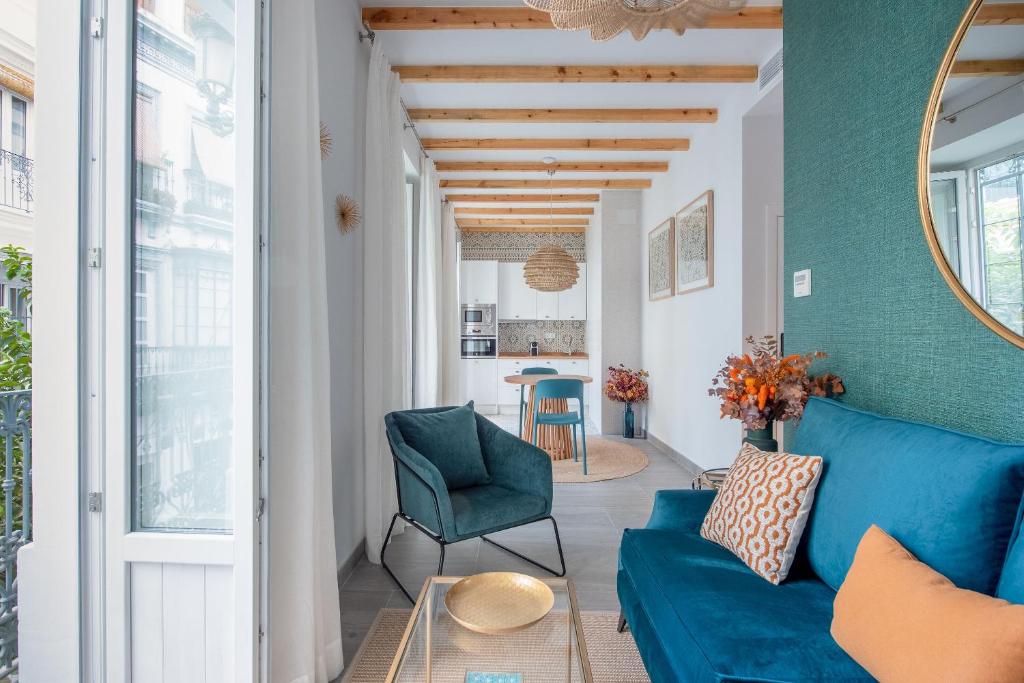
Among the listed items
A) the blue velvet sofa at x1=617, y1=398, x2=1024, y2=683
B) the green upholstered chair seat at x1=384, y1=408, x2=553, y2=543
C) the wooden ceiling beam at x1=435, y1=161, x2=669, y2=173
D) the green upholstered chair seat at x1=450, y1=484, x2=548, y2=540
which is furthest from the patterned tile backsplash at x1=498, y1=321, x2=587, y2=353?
the blue velvet sofa at x1=617, y1=398, x2=1024, y2=683

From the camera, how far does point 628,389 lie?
605 centimetres

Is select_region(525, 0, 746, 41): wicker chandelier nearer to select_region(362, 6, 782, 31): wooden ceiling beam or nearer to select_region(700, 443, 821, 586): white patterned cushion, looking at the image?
select_region(362, 6, 782, 31): wooden ceiling beam

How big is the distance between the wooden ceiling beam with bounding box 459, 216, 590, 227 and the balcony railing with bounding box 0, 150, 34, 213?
4882 millimetres

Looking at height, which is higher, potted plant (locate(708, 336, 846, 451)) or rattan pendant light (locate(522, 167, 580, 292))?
rattan pendant light (locate(522, 167, 580, 292))

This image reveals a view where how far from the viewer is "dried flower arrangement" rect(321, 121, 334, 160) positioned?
7.64ft

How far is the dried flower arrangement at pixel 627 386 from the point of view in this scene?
6031mm

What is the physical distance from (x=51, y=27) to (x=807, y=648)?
8.63 ft

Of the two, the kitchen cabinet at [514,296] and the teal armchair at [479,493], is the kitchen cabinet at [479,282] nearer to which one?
the kitchen cabinet at [514,296]

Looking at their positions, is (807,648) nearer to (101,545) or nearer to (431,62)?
(101,545)

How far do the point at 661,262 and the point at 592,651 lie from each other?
435 centimetres

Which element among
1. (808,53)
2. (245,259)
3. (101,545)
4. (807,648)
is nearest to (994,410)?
(807,648)

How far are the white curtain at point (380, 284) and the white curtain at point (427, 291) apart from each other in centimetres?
155

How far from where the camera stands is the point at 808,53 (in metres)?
2.31

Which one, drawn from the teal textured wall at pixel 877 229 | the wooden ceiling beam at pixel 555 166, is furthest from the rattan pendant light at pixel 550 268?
the teal textured wall at pixel 877 229
